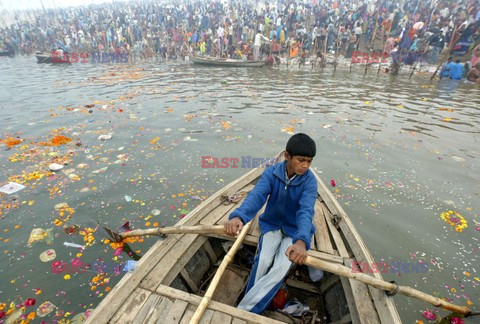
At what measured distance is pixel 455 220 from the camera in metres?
4.64

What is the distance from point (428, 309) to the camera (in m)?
3.24

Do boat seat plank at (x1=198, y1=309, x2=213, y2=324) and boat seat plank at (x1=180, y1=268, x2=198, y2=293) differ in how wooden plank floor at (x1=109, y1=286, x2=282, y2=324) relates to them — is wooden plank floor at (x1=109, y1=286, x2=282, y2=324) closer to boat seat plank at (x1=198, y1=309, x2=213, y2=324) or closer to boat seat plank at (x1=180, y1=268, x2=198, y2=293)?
boat seat plank at (x1=198, y1=309, x2=213, y2=324)

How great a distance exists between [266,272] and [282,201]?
2.79 ft

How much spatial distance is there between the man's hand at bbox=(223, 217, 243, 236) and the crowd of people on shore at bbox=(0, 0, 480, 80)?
19878mm

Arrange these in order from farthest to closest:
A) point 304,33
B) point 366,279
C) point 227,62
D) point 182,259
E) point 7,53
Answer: point 7,53 → point 304,33 → point 227,62 → point 182,259 → point 366,279

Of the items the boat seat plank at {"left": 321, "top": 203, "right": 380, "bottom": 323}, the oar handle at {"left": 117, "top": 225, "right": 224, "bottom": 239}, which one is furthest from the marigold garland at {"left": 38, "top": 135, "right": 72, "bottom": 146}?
the boat seat plank at {"left": 321, "top": 203, "right": 380, "bottom": 323}

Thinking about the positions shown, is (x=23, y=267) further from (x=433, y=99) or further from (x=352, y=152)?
(x=433, y=99)

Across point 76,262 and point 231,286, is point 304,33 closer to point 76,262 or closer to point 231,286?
point 231,286

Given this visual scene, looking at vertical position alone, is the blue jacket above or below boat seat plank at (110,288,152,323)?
above

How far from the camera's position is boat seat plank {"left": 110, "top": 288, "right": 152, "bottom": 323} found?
223 centimetres

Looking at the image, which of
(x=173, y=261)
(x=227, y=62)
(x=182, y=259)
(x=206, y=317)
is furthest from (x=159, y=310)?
(x=227, y=62)

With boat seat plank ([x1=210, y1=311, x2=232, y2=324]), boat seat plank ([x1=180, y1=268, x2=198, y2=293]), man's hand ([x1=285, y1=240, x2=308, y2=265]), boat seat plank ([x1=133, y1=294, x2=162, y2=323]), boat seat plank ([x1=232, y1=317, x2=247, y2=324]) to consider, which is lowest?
boat seat plank ([x1=180, y1=268, x2=198, y2=293])

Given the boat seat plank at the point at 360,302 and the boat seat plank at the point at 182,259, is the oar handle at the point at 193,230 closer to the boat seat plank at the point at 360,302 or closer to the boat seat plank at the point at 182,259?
the boat seat plank at the point at 182,259

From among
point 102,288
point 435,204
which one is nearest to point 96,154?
point 102,288
